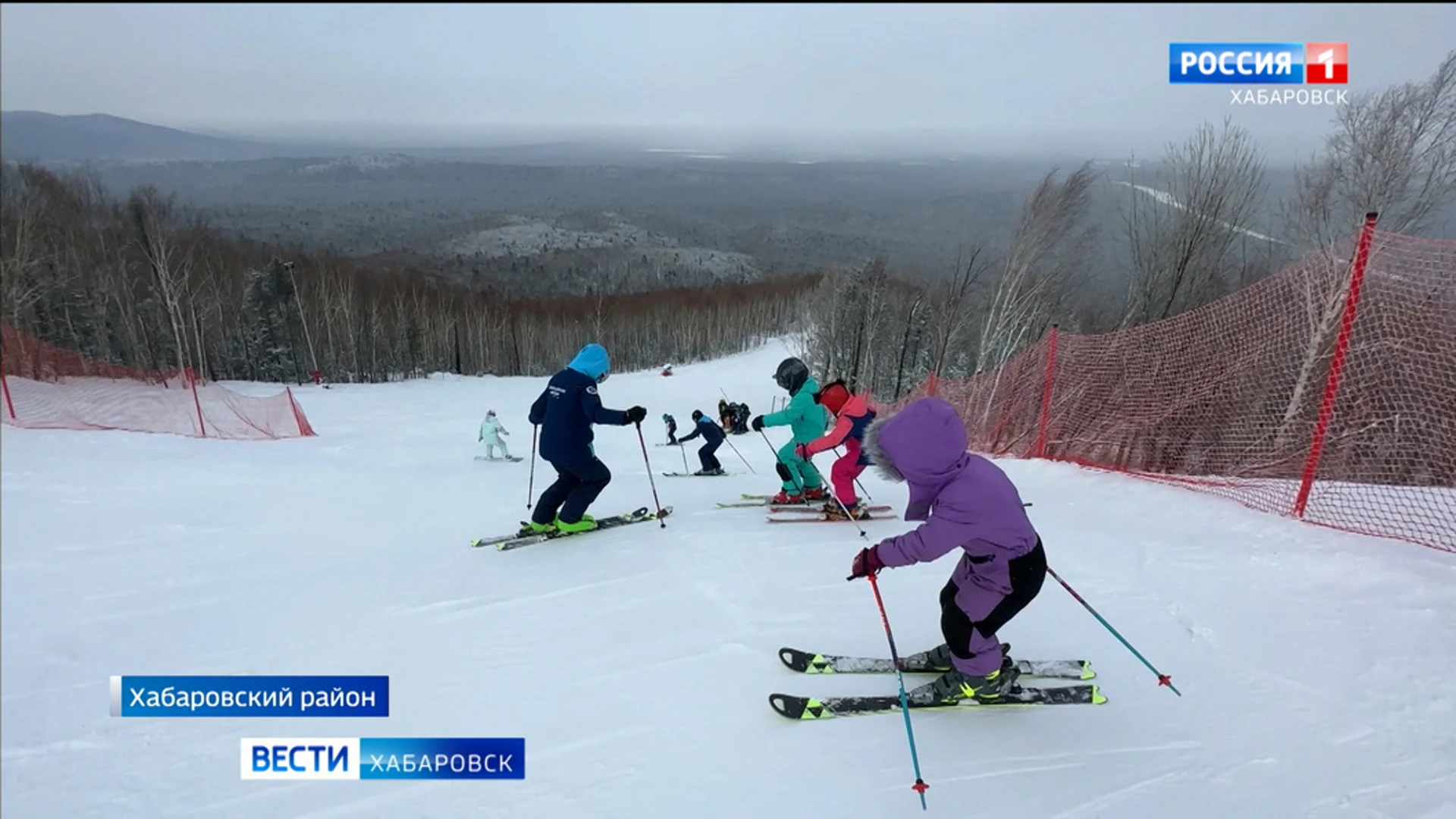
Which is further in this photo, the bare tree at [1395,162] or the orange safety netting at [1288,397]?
the bare tree at [1395,162]

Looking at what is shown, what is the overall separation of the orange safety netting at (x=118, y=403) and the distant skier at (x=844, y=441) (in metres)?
11.5

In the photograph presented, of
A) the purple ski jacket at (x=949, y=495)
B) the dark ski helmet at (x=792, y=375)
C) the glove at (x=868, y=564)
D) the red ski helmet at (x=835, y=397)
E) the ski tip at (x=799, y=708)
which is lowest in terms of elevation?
the ski tip at (x=799, y=708)

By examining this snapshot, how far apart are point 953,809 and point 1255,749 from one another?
1401mm

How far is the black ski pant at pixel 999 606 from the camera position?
2949 mm

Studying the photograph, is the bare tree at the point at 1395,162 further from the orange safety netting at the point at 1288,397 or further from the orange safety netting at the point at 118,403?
the orange safety netting at the point at 118,403

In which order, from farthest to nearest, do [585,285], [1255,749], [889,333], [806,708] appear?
[585,285] → [889,333] → [806,708] → [1255,749]

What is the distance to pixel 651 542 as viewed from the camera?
5668 millimetres

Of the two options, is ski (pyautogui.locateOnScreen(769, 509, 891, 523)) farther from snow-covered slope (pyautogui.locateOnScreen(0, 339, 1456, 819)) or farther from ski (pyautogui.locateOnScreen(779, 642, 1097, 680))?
ski (pyautogui.locateOnScreen(779, 642, 1097, 680))

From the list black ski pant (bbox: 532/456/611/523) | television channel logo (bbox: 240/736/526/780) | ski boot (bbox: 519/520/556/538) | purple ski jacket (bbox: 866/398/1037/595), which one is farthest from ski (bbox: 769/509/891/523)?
television channel logo (bbox: 240/736/526/780)

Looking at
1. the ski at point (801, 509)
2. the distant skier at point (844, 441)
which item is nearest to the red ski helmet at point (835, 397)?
the distant skier at point (844, 441)

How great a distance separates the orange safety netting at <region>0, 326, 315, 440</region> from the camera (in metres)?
12.1

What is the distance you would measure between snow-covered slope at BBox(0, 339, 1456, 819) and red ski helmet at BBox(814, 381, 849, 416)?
112 centimetres

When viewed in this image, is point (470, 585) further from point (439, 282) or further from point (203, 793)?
point (439, 282)

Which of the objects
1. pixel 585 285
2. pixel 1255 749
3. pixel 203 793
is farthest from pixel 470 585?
pixel 585 285
